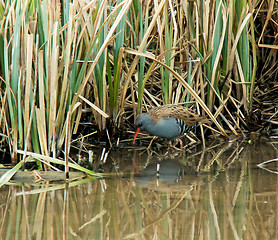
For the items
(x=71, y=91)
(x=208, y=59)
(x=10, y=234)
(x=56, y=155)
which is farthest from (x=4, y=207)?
(x=208, y=59)

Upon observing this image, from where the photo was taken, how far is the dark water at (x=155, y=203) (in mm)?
2779

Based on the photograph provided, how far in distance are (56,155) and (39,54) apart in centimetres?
78

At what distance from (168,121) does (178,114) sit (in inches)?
4.4

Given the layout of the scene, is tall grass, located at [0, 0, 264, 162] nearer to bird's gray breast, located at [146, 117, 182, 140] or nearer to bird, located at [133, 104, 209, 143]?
bird, located at [133, 104, 209, 143]

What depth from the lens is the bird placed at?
463 cm

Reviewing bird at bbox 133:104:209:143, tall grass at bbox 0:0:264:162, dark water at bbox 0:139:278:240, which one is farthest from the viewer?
bird at bbox 133:104:209:143

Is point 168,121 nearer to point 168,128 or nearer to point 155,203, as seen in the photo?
point 168,128

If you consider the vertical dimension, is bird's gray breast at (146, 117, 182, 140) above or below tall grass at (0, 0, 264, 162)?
below

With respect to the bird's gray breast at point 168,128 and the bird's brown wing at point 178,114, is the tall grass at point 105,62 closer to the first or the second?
the bird's brown wing at point 178,114

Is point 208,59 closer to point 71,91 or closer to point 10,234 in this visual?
point 71,91

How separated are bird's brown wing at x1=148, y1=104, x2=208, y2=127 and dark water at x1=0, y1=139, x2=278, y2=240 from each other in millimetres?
483

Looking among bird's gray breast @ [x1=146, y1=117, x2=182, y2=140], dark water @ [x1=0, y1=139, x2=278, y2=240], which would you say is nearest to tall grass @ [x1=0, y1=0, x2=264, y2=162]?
bird's gray breast @ [x1=146, y1=117, x2=182, y2=140]

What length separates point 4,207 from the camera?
3170 mm

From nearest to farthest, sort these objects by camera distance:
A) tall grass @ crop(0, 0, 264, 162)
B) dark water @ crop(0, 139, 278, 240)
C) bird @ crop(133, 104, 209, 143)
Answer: dark water @ crop(0, 139, 278, 240), tall grass @ crop(0, 0, 264, 162), bird @ crop(133, 104, 209, 143)
